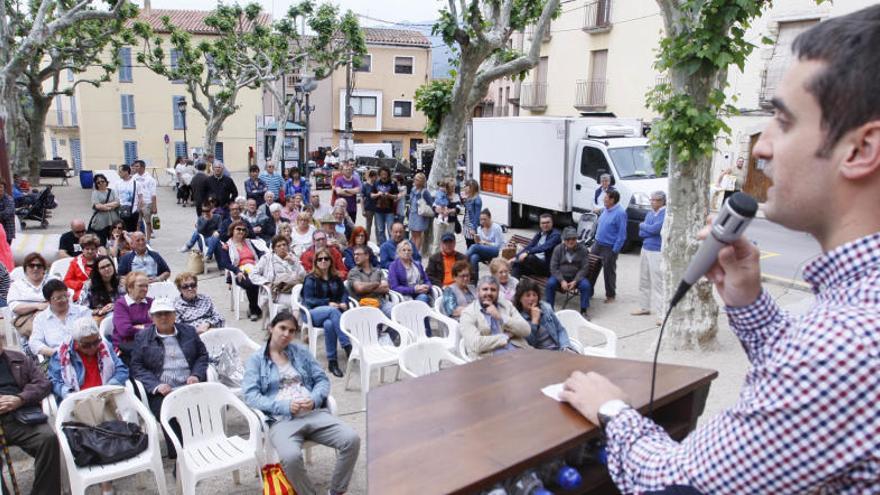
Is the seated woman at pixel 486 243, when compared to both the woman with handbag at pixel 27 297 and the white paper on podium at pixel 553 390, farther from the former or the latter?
the white paper on podium at pixel 553 390

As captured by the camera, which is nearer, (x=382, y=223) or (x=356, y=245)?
(x=356, y=245)

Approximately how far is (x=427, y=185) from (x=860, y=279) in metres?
10.1

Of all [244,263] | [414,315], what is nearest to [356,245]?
[414,315]

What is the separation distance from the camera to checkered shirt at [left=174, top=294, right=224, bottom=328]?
5.67 metres

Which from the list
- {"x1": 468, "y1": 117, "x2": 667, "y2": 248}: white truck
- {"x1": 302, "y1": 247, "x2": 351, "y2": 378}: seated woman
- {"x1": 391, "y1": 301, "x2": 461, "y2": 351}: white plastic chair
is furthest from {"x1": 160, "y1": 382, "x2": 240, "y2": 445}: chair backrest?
{"x1": 468, "y1": 117, "x2": 667, "y2": 248}: white truck

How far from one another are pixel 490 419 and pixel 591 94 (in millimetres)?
24057

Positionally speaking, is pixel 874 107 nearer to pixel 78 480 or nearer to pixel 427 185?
pixel 78 480

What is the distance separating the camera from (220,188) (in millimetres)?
11578

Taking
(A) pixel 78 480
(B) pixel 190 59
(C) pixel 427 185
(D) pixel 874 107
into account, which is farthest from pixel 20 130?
(D) pixel 874 107

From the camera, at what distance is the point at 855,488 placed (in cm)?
87

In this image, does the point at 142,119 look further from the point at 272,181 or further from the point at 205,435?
the point at 205,435

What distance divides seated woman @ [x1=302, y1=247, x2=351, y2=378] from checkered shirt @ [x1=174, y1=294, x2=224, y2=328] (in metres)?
0.98

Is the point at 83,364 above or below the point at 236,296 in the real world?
above

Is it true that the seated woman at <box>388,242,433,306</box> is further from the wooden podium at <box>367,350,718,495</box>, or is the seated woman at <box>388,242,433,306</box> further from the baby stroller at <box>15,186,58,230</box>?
the baby stroller at <box>15,186,58,230</box>
